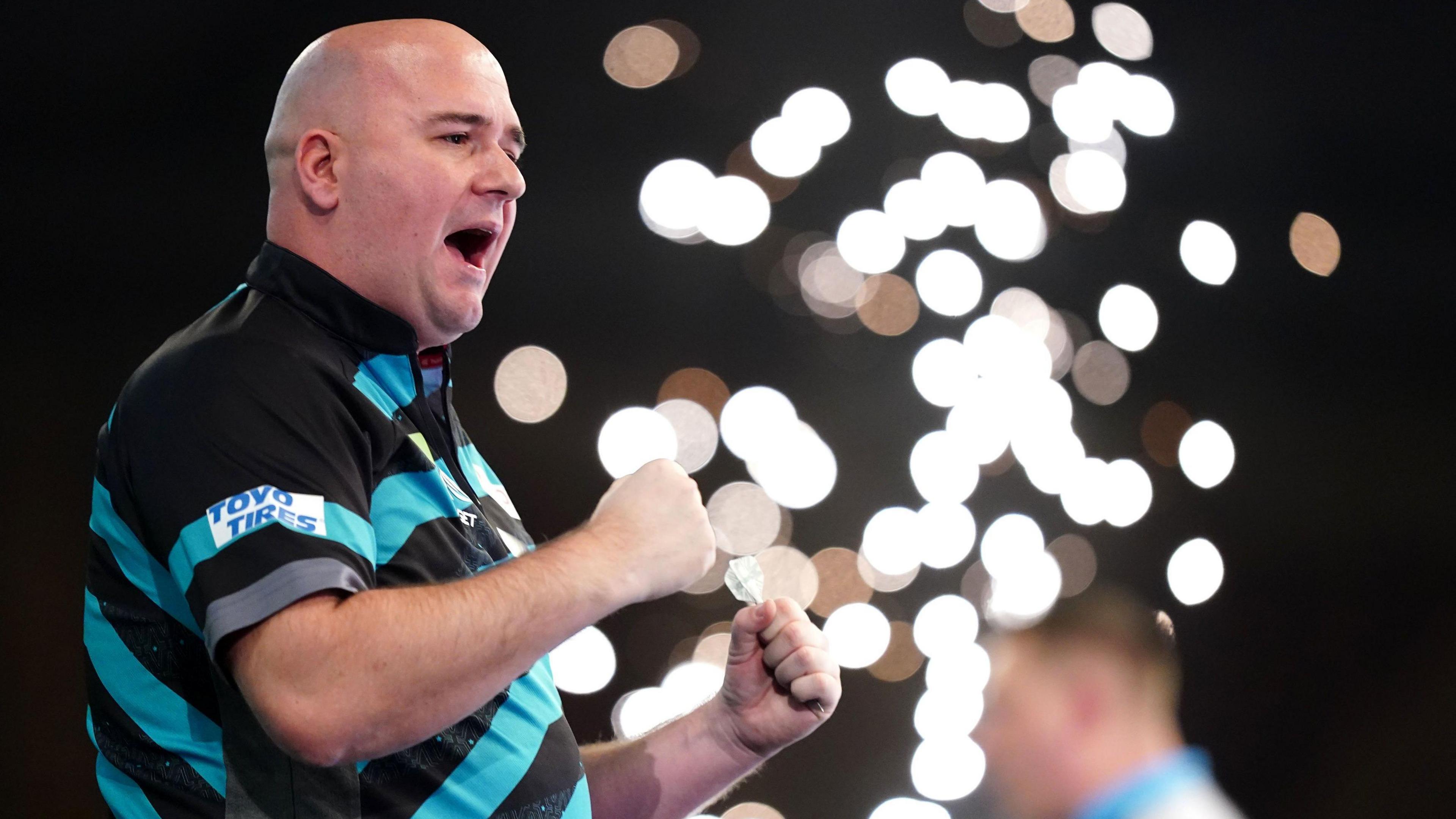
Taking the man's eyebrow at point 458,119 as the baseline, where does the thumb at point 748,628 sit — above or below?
below

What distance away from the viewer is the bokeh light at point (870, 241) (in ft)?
8.30

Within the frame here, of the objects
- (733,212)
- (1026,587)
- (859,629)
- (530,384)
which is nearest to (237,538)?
(530,384)

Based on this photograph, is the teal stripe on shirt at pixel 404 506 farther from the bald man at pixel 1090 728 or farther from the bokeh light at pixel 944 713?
the bokeh light at pixel 944 713

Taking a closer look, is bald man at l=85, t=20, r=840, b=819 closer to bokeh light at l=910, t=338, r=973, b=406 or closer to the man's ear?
the man's ear

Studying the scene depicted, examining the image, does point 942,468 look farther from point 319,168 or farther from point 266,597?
point 266,597

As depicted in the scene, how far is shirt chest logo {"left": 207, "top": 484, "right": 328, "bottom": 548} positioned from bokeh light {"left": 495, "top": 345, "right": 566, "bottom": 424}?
159 cm

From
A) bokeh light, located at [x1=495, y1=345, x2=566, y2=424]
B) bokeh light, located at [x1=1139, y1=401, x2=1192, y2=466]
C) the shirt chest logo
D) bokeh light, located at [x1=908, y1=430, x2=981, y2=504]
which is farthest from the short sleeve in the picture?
bokeh light, located at [x1=1139, y1=401, x2=1192, y2=466]

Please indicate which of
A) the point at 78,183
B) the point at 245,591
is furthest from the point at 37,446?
the point at 245,591

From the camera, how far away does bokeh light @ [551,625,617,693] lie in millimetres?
2305

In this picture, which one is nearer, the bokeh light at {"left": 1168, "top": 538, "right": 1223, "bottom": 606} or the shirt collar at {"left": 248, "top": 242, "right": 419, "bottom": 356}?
the shirt collar at {"left": 248, "top": 242, "right": 419, "bottom": 356}

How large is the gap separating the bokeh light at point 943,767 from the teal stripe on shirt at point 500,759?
5.53 ft

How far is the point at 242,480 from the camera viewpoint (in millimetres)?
Answer: 695

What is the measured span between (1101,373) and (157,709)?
2.27 meters

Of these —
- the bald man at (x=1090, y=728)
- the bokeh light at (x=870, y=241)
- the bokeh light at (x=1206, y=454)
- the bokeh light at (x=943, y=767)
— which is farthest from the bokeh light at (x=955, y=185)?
the bokeh light at (x=943, y=767)
